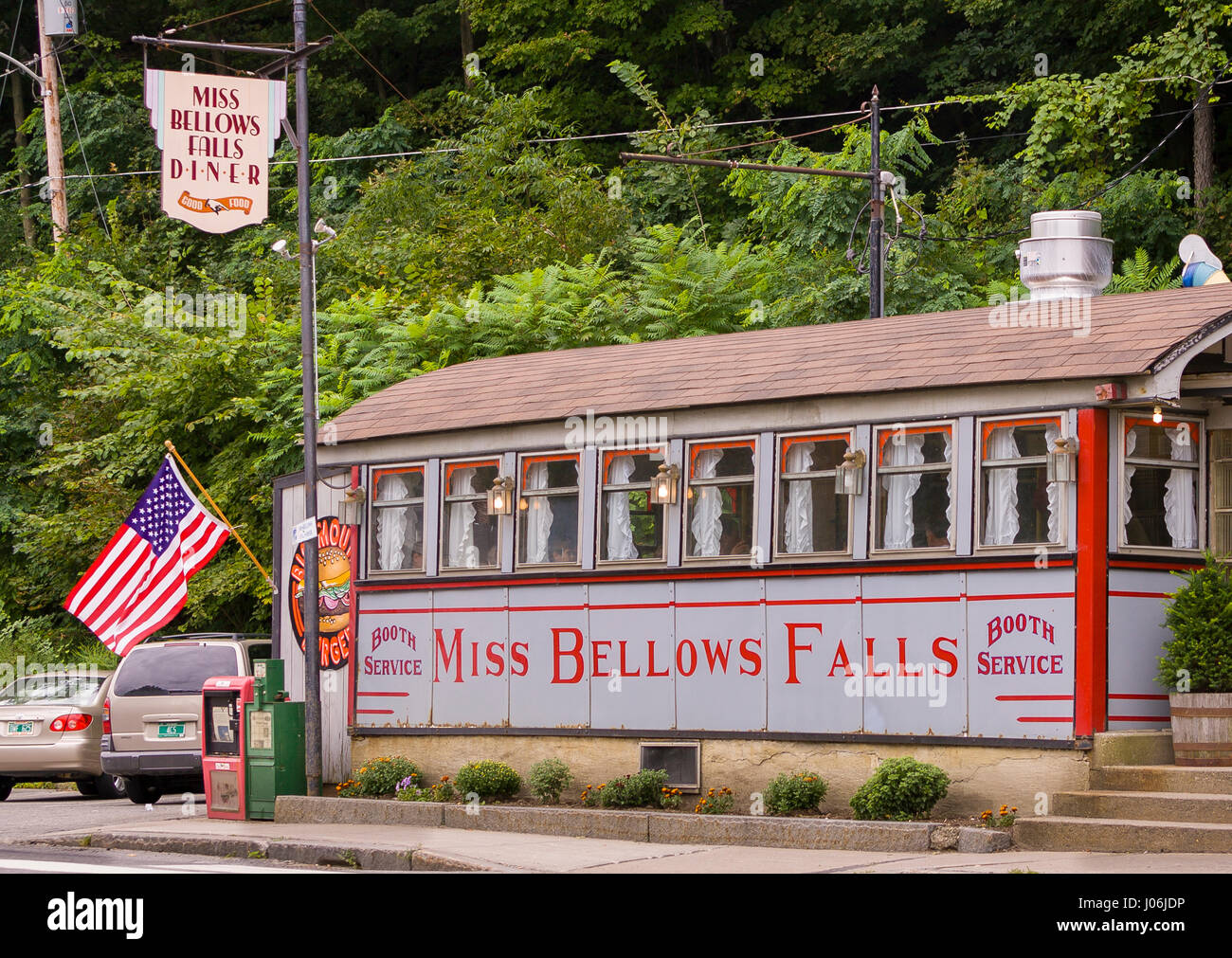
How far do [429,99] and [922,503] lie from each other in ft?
106

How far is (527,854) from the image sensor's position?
13531 millimetres

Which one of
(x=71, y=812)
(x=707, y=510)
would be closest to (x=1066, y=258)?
(x=707, y=510)

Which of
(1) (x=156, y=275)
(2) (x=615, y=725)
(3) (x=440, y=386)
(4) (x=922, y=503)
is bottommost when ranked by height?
(2) (x=615, y=725)

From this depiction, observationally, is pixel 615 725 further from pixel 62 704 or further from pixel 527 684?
pixel 62 704

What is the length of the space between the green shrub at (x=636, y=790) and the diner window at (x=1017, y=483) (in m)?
3.49

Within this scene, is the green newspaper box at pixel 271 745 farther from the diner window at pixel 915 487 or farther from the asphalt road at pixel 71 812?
the diner window at pixel 915 487

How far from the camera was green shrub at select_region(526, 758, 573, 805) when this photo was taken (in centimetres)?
1594

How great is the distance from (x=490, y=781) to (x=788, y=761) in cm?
298

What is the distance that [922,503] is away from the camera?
1416 centimetres

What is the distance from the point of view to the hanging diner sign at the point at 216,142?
19.4 meters

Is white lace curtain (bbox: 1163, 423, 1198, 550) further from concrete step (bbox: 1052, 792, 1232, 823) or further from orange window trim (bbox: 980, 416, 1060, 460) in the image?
concrete step (bbox: 1052, 792, 1232, 823)

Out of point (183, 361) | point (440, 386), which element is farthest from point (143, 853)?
point (183, 361)

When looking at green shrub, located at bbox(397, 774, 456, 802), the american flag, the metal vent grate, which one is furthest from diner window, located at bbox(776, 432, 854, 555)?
the american flag

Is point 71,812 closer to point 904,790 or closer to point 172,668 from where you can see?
point 172,668
